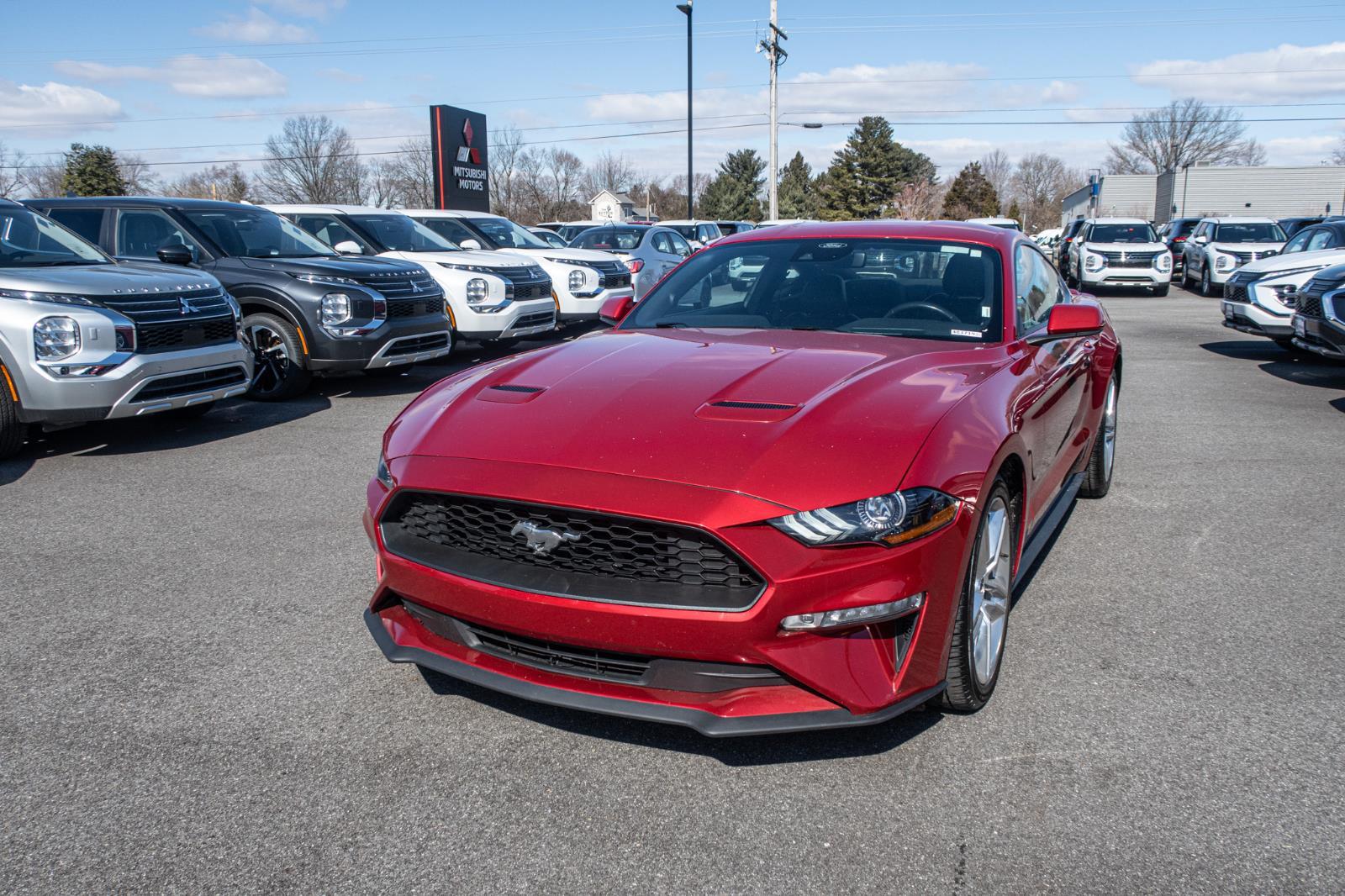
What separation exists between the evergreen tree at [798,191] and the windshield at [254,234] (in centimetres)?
8591

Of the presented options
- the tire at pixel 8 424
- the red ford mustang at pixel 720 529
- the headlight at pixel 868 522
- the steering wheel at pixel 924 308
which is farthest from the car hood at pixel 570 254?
the headlight at pixel 868 522

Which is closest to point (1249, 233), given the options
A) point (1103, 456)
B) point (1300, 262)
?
point (1300, 262)

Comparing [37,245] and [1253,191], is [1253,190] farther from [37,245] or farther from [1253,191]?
[37,245]

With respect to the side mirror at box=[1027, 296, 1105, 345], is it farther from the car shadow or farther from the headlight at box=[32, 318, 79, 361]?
the headlight at box=[32, 318, 79, 361]

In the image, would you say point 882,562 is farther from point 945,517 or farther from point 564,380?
point 564,380

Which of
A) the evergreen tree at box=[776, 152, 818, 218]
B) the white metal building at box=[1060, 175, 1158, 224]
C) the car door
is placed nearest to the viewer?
the car door

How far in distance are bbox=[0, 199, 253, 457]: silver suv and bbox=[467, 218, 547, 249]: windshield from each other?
709 cm

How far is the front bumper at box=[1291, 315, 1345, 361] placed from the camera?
9266 millimetres

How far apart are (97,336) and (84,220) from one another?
10.5ft

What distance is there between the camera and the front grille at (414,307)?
9.58 metres

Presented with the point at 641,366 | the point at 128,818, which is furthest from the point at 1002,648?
the point at 128,818

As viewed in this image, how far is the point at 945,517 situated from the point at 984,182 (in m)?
90.9

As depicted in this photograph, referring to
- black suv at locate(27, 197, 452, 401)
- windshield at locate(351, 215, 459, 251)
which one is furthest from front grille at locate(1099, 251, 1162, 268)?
black suv at locate(27, 197, 452, 401)

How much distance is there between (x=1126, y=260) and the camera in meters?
22.5
